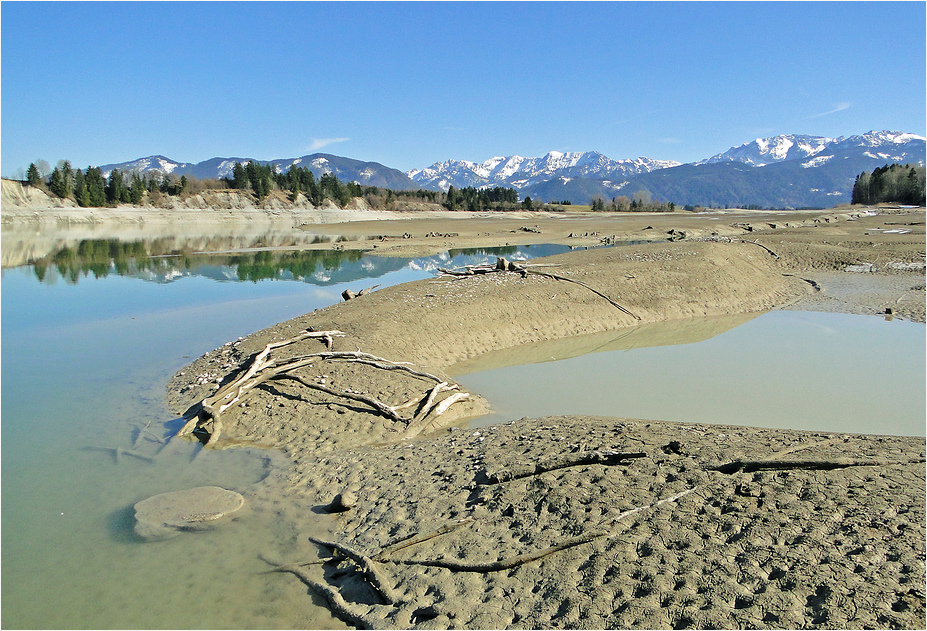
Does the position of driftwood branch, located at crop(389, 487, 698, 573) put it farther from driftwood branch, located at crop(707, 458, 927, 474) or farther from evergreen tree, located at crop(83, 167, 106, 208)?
evergreen tree, located at crop(83, 167, 106, 208)

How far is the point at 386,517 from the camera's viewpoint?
6.20m

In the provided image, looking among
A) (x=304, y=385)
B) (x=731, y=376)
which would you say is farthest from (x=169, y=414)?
(x=731, y=376)

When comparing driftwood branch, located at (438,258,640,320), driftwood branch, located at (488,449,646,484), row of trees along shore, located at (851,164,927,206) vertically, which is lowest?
driftwood branch, located at (488,449,646,484)

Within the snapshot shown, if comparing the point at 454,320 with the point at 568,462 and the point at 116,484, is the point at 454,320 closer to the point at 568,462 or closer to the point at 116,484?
the point at 568,462

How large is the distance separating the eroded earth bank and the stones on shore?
0.63m

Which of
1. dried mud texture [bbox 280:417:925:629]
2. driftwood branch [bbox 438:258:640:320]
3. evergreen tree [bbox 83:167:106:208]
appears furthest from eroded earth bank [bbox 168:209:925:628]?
evergreen tree [bbox 83:167:106:208]

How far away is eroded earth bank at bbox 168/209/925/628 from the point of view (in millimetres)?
4047

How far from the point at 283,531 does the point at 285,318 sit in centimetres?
1194

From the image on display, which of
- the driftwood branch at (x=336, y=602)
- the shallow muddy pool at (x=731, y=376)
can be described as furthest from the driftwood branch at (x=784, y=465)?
the driftwood branch at (x=336, y=602)

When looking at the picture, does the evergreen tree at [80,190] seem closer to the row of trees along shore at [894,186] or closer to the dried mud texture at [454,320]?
the dried mud texture at [454,320]

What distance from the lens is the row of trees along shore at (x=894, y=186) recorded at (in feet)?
295

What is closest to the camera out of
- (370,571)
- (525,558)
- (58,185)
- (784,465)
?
(525,558)

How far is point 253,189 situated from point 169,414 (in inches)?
4137

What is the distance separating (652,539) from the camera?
474cm
